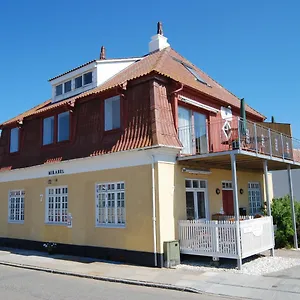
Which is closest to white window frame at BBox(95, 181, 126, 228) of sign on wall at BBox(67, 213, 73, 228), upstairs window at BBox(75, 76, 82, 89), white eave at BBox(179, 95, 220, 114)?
sign on wall at BBox(67, 213, 73, 228)

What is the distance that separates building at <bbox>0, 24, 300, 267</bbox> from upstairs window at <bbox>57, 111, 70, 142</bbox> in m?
0.05

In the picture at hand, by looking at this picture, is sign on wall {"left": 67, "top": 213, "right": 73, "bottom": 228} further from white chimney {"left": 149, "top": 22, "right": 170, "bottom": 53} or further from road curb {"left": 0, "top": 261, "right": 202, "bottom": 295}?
white chimney {"left": 149, "top": 22, "right": 170, "bottom": 53}

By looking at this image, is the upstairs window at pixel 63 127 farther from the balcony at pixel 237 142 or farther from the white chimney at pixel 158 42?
the white chimney at pixel 158 42

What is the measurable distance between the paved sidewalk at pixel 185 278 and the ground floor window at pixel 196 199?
2.72 metres

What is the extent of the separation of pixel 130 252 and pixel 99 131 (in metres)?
4.60

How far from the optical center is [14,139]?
58.4 feet

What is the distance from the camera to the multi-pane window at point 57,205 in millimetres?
14523

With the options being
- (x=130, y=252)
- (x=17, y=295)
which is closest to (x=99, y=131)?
(x=130, y=252)

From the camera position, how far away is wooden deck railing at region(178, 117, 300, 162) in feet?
38.9

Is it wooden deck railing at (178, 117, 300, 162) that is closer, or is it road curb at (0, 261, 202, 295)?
road curb at (0, 261, 202, 295)

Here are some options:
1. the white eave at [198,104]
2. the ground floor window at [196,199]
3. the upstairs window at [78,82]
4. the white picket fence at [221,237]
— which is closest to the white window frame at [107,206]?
the white picket fence at [221,237]

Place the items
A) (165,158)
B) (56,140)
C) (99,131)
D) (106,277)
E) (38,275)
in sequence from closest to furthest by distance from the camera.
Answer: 1. (106,277)
2. (38,275)
3. (165,158)
4. (99,131)
5. (56,140)

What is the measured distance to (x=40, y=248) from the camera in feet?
50.2

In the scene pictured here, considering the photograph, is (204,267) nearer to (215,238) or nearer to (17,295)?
(215,238)
